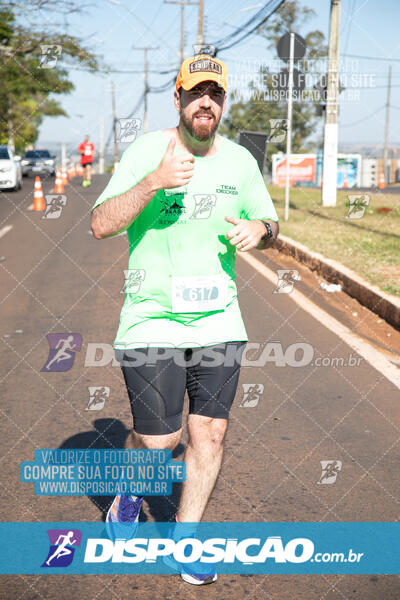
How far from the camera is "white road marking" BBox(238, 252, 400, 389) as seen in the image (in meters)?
6.41

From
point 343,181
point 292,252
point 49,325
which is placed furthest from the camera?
point 343,181

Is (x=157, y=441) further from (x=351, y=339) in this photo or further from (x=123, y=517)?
(x=351, y=339)

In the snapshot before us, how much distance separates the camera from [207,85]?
3.10 meters

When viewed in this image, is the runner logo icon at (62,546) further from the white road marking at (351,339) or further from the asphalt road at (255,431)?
the white road marking at (351,339)

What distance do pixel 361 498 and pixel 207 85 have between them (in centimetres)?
234

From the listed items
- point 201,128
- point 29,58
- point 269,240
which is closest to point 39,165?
point 29,58

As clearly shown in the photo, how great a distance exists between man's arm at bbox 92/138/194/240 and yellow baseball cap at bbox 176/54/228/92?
0.31m

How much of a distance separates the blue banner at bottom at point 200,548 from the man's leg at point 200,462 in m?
0.08

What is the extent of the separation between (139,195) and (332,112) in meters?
17.9

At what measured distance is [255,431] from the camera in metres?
5.06

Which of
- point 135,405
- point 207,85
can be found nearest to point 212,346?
point 135,405

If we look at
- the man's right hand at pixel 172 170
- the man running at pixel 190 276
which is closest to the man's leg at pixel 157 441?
the man running at pixel 190 276

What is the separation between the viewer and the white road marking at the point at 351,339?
6.41 m

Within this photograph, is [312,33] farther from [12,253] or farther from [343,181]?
[12,253]
